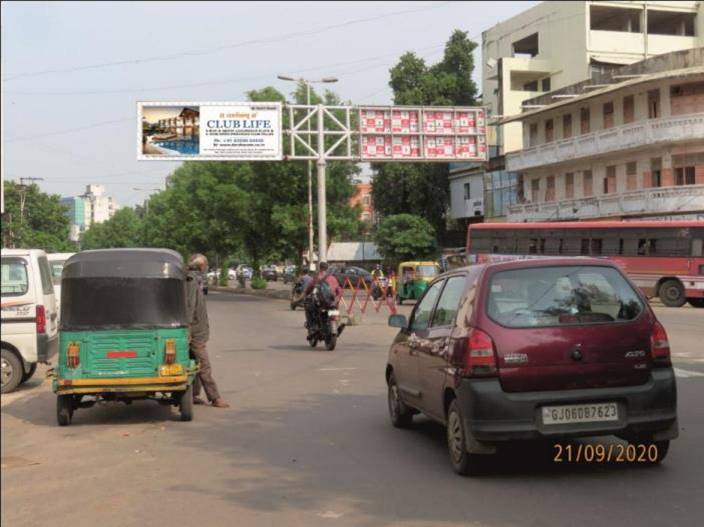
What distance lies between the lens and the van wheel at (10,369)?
1178cm

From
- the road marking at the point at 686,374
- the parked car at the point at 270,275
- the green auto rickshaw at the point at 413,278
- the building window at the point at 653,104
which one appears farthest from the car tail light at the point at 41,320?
the parked car at the point at 270,275

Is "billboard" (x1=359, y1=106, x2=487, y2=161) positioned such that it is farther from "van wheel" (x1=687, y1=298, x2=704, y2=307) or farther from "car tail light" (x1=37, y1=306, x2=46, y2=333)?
"car tail light" (x1=37, y1=306, x2=46, y2=333)

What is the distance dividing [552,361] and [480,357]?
0.52m

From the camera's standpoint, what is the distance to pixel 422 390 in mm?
7277

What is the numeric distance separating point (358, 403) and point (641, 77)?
3269cm

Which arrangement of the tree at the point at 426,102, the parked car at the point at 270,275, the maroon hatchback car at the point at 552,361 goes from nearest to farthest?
the maroon hatchback car at the point at 552,361
the tree at the point at 426,102
the parked car at the point at 270,275

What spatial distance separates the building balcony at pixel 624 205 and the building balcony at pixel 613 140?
2.27m

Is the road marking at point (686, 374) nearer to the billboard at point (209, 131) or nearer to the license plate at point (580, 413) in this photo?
the license plate at point (580, 413)

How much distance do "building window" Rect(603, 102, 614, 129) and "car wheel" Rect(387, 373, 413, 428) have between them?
36491mm

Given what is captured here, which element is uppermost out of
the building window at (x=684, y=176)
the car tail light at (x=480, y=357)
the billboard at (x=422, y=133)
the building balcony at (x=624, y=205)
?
the billboard at (x=422, y=133)

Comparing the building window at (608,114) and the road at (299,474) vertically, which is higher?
the building window at (608,114)

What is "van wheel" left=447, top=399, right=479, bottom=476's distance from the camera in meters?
6.20

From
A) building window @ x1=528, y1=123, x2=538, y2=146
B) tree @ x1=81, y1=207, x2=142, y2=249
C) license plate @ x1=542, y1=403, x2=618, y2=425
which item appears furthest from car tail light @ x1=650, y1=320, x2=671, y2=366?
tree @ x1=81, y1=207, x2=142, y2=249

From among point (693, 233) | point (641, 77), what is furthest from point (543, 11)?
point (693, 233)
